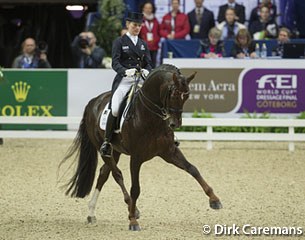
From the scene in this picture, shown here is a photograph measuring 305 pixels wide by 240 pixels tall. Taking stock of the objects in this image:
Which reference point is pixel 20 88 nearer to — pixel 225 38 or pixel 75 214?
pixel 225 38

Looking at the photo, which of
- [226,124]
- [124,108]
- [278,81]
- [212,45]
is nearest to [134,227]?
[124,108]

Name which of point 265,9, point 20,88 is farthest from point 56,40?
point 265,9

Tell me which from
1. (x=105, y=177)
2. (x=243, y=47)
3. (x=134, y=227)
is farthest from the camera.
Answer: (x=243, y=47)

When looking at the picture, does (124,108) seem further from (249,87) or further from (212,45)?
(212,45)

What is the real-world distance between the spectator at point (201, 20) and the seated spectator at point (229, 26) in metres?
0.31

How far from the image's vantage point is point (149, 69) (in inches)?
359

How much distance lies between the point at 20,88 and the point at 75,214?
22.7ft

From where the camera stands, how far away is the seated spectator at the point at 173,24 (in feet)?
55.5

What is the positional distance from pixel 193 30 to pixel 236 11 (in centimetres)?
99

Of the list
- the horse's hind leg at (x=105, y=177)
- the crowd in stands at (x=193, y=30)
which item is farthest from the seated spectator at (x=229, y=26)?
the horse's hind leg at (x=105, y=177)

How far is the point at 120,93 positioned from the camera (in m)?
9.08

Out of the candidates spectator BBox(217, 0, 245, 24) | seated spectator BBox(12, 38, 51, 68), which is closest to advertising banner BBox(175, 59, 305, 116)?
spectator BBox(217, 0, 245, 24)

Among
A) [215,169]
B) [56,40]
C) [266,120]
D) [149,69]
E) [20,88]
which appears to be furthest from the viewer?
[56,40]

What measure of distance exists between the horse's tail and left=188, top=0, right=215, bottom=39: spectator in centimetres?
762
